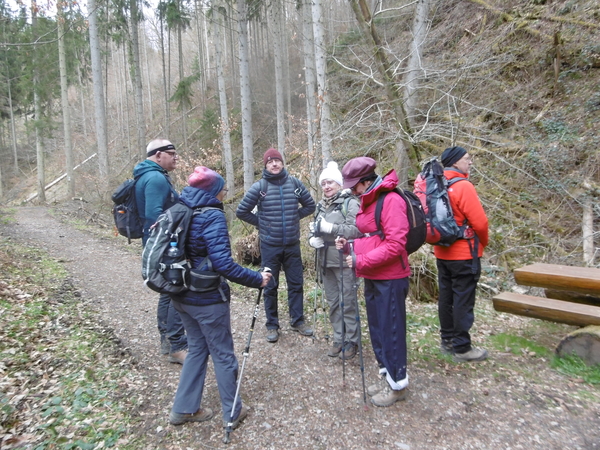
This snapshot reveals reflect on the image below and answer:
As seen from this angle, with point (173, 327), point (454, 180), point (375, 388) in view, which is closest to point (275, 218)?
point (173, 327)

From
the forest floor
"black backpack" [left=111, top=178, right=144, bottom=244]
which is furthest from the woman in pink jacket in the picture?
"black backpack" [left=111, top=178, right=144, bottom=244]

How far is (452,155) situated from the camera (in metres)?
3.83

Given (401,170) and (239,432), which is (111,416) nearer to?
(239,432)

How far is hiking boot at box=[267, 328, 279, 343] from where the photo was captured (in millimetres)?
4648

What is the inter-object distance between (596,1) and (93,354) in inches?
552

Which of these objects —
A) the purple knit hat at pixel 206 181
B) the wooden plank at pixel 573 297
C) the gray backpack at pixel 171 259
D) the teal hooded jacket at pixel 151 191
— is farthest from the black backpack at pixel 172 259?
the wooden plank at pixel 573 297

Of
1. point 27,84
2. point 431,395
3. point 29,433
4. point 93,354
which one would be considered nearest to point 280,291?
point 93,354

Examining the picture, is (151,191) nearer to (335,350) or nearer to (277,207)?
(277,207)

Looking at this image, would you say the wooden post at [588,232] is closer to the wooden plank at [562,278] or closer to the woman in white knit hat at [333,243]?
the wooden plank at [562,278]

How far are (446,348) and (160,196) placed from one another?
3.59 meters

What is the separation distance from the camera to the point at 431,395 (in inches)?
135

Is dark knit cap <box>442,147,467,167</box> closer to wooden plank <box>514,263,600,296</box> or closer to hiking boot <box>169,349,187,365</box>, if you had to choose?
wooden plank <box>514,263,600,296</box>

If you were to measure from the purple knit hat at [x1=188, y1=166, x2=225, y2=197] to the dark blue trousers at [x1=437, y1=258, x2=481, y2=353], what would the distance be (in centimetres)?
251

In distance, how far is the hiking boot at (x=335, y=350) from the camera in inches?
167
